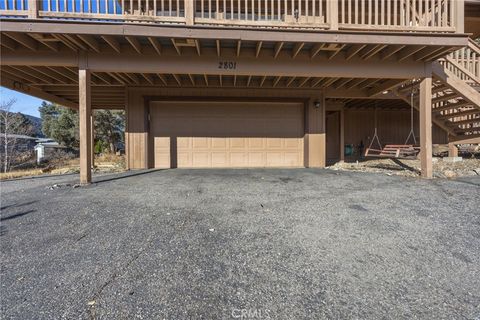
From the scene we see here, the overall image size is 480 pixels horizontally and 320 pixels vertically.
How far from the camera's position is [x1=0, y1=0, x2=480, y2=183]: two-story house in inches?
184

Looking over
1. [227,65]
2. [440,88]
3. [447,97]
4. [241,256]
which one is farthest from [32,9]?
[447,97]

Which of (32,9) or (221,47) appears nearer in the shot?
(32,9)

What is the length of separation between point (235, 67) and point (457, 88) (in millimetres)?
5533

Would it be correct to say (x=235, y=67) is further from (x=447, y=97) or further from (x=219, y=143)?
(x=447, y=97)

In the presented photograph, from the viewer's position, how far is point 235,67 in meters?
5.47

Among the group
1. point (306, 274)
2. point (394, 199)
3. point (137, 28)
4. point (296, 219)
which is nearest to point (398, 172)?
point (394, 199)

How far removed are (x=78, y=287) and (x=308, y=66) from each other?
567 cm

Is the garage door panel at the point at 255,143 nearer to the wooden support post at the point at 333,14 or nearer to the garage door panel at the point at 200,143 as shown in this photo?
the garage door panel at the point at 200,143

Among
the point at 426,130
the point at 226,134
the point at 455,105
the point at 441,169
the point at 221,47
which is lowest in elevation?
the point at 441,169

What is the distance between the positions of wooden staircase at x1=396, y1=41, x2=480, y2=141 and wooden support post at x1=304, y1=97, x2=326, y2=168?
2.55 metres

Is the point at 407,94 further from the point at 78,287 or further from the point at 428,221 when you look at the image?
the point at 78,287

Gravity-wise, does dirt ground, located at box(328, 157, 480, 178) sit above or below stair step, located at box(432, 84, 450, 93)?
below

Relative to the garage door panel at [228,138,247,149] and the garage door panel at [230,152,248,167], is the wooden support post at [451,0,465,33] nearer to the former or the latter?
the garage door panel at [228,138,247,149]

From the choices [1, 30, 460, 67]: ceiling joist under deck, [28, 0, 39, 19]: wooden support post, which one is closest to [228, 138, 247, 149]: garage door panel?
[1, 30, 460, 67]: ceiling joist under deck
